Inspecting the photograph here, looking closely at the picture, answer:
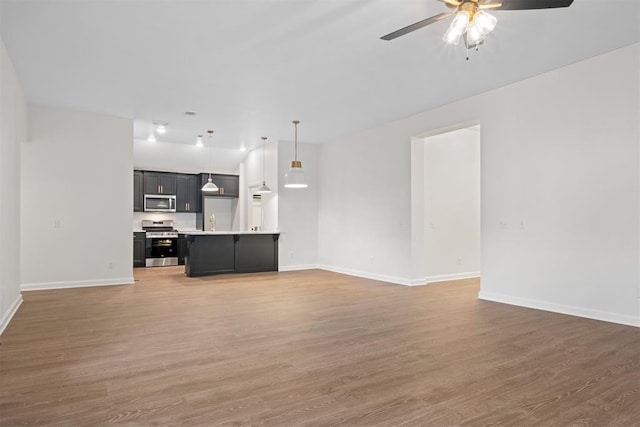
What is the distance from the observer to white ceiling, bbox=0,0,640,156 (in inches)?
129

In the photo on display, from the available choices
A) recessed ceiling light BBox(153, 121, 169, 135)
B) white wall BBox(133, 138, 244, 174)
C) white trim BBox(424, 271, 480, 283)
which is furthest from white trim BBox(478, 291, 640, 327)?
white wall BBox(133, 138, 244, 174)

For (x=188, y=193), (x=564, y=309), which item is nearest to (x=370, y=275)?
(x=564, y=309)

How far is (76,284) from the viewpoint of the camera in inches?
246

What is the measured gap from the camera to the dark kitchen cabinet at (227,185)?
10.8 meters

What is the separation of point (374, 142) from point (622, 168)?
4088 mm

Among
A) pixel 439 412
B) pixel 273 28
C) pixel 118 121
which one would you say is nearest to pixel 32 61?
pixel 118 121

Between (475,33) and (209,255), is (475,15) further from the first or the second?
(209,255)

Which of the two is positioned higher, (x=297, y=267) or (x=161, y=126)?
(x=161, y=126)

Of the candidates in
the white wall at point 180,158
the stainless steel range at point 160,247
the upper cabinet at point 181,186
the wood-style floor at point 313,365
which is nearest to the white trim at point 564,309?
the wood-style floor at point 313,365

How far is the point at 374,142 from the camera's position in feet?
24.4

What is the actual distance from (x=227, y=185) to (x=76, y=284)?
17.2 feet

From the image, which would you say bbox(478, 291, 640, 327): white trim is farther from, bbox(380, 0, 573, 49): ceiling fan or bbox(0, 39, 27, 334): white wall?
bbox(0, 39, 27, 334): white wall

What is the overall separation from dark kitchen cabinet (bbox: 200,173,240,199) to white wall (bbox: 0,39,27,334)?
5830 millimetres

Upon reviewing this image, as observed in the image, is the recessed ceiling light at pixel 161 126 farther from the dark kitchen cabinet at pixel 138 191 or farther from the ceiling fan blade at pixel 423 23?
the ceiling fan blade at pixel 423 23
